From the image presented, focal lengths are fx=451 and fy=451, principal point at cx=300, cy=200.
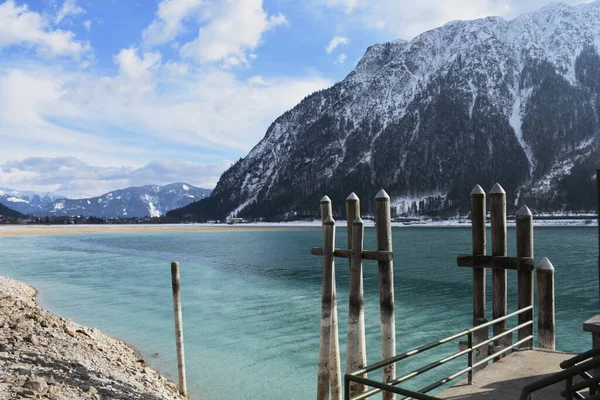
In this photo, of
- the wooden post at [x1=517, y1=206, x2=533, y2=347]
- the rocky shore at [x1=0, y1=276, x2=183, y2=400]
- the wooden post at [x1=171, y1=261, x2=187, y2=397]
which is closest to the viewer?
the rocky shore at [x1=0, y1=276, x2=183, y2=400]

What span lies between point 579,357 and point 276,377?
13984 millimetres

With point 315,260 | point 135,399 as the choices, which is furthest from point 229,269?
point 135,399

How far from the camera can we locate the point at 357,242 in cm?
1124

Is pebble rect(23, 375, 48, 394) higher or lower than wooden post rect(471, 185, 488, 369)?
lower

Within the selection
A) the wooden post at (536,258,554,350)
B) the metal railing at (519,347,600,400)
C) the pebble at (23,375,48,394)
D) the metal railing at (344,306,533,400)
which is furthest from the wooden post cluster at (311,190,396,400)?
the pebble at (23,375,48,394)

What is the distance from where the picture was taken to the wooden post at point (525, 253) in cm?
1030

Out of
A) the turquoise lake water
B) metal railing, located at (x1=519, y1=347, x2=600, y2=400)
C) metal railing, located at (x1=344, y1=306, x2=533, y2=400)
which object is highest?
metal railing, located at (x1=519, y1=347, x2=600, y2=400)

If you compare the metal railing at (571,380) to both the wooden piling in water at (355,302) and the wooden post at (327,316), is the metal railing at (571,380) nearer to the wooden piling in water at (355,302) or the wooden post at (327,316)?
the wooden piling in water at (355,302)

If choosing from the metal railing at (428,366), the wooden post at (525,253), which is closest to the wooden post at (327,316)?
the metal railing at (428,366)

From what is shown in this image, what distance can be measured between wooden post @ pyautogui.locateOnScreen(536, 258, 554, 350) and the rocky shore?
33.4 ft

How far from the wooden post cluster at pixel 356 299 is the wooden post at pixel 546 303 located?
3455 millimetres

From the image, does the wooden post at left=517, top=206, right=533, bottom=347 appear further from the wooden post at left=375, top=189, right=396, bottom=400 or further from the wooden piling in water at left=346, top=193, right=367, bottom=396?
the wooden piling in water at left=346, top=193, right=367, bottom=396

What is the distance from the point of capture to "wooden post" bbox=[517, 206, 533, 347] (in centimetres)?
1030

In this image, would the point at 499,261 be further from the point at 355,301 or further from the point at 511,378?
the point at 355,301
